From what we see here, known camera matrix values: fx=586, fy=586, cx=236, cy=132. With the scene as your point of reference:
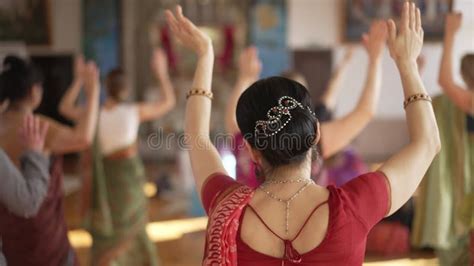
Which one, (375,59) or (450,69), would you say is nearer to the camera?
(375,59)

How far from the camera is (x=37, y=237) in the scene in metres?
1.84

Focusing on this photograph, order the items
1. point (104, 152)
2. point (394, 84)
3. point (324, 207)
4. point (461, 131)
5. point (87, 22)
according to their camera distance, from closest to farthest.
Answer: point (324, 207), point (461, 131), point (104, 152), point (394, 84), point (87, 22)

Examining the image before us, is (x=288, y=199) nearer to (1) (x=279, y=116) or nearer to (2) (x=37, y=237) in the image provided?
(1) (x=279, y=116)

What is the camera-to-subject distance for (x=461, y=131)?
7.55 ft

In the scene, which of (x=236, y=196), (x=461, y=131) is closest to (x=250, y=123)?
(x=236, y=196)

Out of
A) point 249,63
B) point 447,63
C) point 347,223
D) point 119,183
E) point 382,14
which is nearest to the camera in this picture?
point 347,223

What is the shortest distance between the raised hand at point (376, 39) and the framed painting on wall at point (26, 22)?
6.36 metres

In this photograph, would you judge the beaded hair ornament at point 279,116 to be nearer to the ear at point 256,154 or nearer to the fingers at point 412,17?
the ear at point 256,154

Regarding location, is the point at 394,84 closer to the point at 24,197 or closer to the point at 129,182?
the point at 129,182

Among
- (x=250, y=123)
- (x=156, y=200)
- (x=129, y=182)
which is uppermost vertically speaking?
(x=250, y=123)

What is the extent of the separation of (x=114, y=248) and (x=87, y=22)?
4.67m

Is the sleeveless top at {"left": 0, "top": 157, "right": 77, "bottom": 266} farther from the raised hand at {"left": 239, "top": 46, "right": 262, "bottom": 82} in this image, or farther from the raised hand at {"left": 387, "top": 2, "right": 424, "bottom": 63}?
the raised hand at {"left": 387, "top": 2, "right": 424, "bottom": 63}

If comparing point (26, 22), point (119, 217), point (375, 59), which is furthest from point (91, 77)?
point (26, 22)

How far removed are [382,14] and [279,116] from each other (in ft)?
20.1
